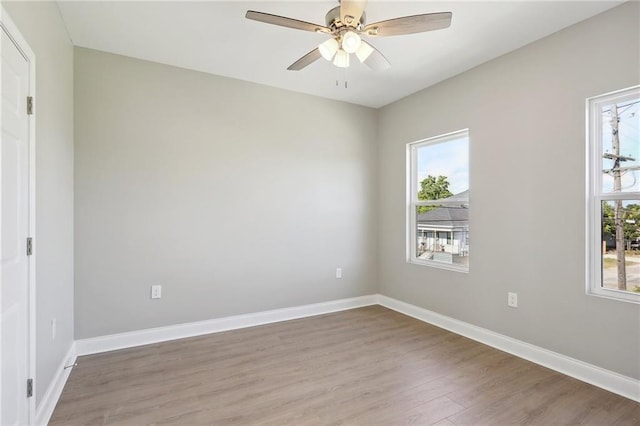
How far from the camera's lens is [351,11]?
193 centimetres

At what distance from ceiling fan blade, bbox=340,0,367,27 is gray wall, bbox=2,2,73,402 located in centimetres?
164

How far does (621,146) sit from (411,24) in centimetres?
182

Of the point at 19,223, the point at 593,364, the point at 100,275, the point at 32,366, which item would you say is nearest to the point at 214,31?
the point at 19,223

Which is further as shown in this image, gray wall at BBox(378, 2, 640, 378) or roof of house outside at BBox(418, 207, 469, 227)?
roof of house outside at BBox(418, 207, 469, 227)

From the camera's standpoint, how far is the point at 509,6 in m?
2.27

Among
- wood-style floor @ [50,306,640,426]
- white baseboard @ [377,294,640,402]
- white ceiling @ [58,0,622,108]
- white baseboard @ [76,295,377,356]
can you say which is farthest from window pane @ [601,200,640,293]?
white baseboard @ [76,295,377,356]

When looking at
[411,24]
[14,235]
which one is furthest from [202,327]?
[411,24]

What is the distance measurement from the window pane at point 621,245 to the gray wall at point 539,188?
144 millimetres

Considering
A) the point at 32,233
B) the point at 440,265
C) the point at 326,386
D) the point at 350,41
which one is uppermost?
the point at 350,41

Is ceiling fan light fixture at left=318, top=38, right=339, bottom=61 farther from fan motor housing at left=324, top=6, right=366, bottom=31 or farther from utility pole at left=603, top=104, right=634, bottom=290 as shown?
utility pole at left=603, top=104, right=634, bottom=290

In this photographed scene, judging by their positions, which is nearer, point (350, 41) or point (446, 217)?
point (350, 41)

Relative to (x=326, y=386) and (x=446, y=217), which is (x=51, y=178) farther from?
(x=446, y=217)

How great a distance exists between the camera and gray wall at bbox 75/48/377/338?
2893mm

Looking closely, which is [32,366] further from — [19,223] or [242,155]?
[242,155]
